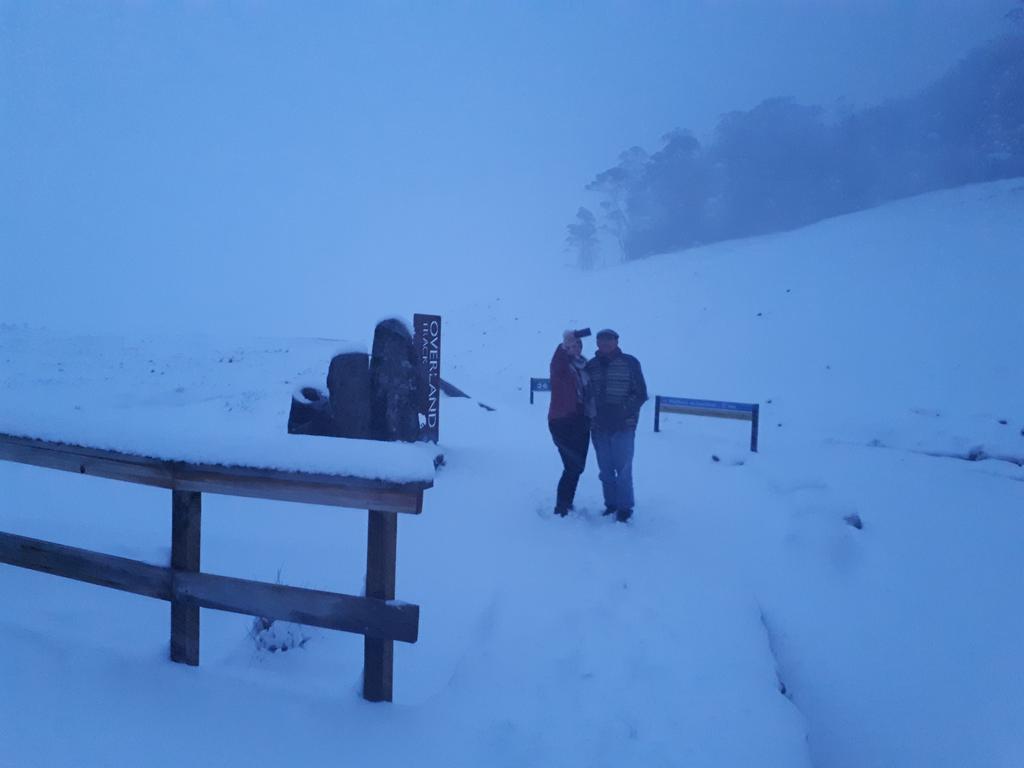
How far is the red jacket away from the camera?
659 centimetres

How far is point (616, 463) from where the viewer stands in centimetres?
674

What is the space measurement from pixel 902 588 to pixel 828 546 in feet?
2.45

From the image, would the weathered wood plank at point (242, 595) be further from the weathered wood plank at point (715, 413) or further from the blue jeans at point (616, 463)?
the weathered wood plank at point (715, 413)

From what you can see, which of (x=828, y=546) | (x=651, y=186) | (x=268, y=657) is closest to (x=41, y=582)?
(x=268, y=657)

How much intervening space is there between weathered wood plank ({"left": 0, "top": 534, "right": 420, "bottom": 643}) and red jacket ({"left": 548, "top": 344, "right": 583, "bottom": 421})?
3.74 m

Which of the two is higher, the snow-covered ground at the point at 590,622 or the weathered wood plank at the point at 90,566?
the weathered wood plank at the point at 90,566

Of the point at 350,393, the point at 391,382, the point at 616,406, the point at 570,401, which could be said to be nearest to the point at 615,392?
the point at 616,406

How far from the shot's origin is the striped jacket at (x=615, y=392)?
655 centimetres

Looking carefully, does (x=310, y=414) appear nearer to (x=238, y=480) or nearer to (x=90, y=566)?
(x=90, y=566)

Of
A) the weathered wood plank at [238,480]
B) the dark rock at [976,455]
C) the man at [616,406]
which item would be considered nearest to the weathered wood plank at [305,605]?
the weathered wood plank at [238,480]

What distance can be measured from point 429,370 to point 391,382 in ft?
5.47

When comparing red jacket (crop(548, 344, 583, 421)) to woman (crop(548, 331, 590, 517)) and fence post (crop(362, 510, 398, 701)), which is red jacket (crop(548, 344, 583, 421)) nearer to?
woman (crop(548, 331, 590, 517))

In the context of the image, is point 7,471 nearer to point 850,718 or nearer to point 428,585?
point 428,585

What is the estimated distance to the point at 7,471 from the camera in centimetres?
766
